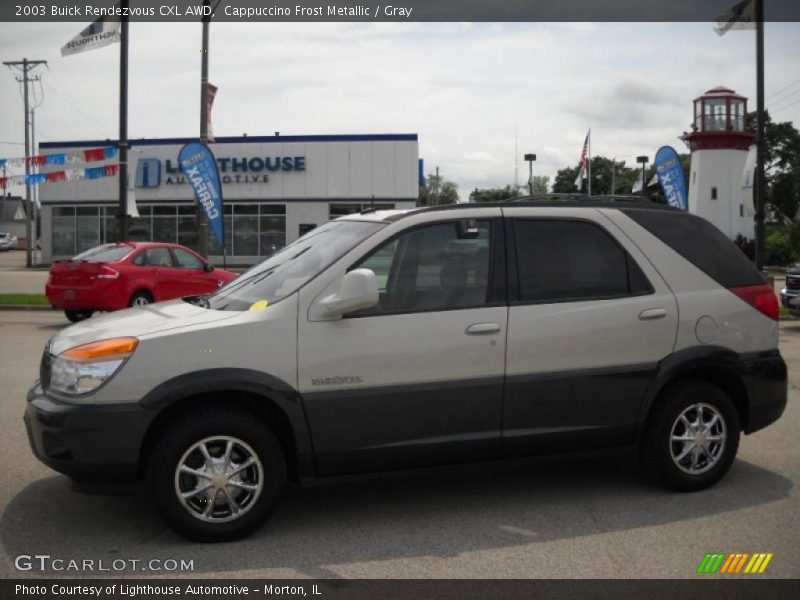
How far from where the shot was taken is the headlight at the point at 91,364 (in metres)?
4.45

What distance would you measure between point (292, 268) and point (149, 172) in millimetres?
41706

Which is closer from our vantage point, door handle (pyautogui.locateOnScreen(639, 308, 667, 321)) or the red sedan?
door handle (pyautogui.locateOnScreen(639, 308, 667, 321))

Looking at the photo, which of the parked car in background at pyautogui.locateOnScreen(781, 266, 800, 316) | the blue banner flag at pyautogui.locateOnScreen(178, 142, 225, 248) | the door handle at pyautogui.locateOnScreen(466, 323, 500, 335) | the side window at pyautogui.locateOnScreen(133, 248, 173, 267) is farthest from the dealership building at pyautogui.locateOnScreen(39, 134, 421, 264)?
the door handle at pyautogui.locateOnScreen(466, 323, 500, 335)

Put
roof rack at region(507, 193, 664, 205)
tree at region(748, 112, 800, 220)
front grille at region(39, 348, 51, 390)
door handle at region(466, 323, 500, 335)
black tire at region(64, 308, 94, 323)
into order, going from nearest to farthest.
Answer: front grille at region(39, 348, 51, 390) < door handle at region(466, 323, 500, 335) < roof rack at region(507, 193, 664, 205) < black tire at region(64, 308, 94, 323) < tree at region(748, 112, 800, 220)

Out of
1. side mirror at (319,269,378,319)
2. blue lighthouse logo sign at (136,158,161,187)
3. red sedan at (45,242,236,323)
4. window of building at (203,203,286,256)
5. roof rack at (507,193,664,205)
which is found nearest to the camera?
side mirror at (319,269,378,319)

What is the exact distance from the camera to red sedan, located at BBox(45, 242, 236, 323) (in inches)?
575

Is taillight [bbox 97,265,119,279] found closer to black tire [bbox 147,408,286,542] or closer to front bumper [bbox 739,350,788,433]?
black tire [bbox 147,408,286,542]

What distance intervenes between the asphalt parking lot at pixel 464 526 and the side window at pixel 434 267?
99 cm

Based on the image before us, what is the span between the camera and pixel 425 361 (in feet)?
15.9

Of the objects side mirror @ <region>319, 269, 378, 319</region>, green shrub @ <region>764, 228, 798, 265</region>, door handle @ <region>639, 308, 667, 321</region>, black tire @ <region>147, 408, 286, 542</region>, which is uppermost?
green shrub @ <region>764, 228, 798, 265</region>

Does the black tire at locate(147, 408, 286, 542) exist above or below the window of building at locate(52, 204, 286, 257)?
below

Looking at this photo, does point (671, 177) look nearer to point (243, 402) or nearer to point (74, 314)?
point (74, 314)

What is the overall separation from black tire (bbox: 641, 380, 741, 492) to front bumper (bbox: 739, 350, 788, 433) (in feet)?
0.62

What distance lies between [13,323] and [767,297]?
45.1 ft
